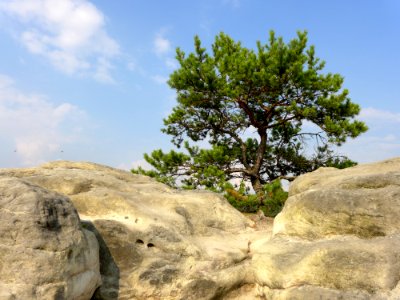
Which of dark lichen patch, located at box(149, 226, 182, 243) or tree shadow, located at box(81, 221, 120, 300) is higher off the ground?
dark lichen patch, located at box(149, 226, 182, 243)

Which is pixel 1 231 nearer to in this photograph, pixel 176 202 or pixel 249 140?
pixel 176 202

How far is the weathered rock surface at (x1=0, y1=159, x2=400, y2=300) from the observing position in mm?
5676

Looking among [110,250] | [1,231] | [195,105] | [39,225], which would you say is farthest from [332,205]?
[195,105]

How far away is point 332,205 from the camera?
21.5ft

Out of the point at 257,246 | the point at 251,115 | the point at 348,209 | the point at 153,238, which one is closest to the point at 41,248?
the point at 153,238

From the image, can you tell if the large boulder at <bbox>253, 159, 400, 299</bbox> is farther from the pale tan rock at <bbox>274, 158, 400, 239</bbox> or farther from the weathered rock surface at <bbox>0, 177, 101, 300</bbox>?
the weathered rock surface at <bbox>0, 177, 101, 300</bbox>

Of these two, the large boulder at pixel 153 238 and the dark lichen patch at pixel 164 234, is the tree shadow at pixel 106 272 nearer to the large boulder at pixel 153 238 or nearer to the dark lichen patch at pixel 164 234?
the large boulder at pixel 153 238

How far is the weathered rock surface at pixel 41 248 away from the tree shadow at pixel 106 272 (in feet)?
1.39

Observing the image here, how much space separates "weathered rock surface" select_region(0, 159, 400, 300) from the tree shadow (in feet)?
0.05

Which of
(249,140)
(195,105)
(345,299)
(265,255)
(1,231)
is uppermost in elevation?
(195,105)

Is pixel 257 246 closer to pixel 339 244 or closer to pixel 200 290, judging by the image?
pixel 200 290

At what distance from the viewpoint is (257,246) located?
7.31 metres

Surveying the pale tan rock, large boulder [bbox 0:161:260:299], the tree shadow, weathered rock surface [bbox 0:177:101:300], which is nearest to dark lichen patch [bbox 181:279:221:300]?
large boulder [bbox 0:161:260:299]

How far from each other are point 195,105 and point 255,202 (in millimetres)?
6362
